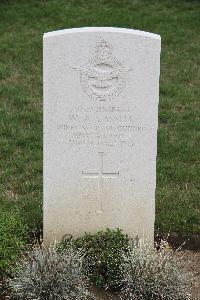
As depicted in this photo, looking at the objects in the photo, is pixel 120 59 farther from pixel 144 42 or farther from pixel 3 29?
pixel 3 29

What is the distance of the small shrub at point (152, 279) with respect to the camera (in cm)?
497

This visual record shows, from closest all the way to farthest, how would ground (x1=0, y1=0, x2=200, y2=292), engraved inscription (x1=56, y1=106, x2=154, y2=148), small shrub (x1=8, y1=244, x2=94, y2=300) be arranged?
small shrub (x1=8, y1=244, x2=94, y2=300) → engraved inscription (x1=56, y1=106, x2=154, y2=148) → ground (x1=0, y1=0, x2=200, y2=292)

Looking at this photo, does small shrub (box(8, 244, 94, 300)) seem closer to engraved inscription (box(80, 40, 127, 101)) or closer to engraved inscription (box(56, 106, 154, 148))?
engraved inscription (box(56, 106, 154, 148))

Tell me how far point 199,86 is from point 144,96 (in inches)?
183

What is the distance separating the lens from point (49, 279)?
4930 mm

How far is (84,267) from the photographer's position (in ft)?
17.3

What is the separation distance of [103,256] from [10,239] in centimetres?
73

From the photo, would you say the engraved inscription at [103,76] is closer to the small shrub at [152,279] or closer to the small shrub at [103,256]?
the small shrub at [103,256]

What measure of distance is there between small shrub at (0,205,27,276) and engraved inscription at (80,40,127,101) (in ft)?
3.92

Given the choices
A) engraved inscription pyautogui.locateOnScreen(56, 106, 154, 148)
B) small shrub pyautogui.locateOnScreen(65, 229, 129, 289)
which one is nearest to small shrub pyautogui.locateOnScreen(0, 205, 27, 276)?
small shrub pyautogui.locateOnScreen(65, 229, 129, 289)

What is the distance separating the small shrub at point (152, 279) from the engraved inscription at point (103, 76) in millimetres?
1210

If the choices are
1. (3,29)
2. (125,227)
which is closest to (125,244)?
(125,227)

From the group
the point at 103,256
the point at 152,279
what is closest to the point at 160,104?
the point at 103,256

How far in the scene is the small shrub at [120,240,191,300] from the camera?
4969 mm
